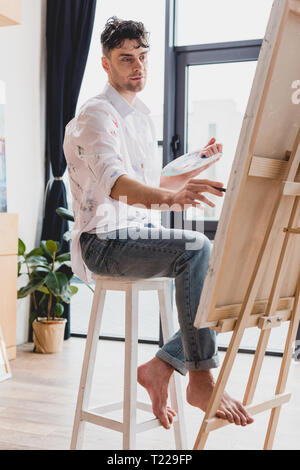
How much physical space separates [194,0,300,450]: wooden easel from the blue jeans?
4.4 inches

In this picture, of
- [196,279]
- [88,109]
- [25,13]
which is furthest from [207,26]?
[196,279]

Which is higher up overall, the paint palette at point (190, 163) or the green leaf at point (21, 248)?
the paint palette at point (190, 163)

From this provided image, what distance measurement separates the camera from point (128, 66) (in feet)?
6.26

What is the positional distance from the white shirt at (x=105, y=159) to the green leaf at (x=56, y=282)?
1804mm

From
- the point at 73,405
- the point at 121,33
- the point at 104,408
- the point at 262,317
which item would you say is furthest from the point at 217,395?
the point at 73,405

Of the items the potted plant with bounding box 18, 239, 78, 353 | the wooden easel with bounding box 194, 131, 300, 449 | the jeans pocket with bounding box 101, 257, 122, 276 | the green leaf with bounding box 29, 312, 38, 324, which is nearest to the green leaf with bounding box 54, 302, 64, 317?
the potted plant with bounding box 18, 239, 78, 353

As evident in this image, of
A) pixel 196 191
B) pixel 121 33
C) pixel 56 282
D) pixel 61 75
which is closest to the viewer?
pixel 196 191

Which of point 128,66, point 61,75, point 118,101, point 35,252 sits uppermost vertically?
point 61,75

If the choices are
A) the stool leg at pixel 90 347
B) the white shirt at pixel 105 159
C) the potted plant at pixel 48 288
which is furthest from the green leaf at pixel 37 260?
the stool leg at pixel 90 347

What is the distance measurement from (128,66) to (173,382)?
1011 mm

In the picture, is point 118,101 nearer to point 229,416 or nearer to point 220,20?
point 229,416

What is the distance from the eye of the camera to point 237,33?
399cm

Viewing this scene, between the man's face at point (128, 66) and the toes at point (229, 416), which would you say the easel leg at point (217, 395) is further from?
the man's face at point (128, 66)

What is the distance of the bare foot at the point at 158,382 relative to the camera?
1.78m
